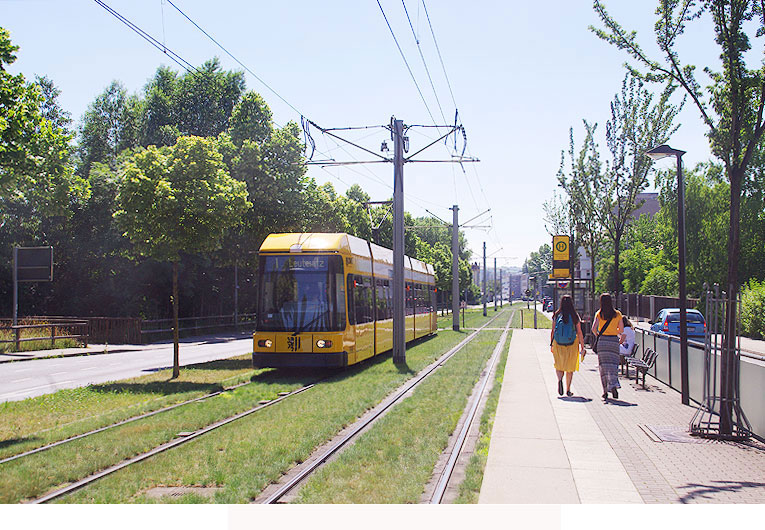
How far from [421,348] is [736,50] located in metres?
18.0

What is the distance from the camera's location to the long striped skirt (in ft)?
41.2

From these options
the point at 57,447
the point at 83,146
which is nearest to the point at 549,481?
the point at 57,447

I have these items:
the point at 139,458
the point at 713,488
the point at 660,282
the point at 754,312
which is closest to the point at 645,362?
the point at 713,488

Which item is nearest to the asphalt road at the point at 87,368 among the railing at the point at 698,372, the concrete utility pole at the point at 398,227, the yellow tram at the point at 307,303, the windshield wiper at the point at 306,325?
the yellow tram at the point at 307,303

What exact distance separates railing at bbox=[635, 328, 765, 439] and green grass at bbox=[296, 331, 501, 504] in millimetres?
3824

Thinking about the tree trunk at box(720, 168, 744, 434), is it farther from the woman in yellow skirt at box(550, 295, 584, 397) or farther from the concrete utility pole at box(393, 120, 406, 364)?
the concrete utility pole at box(393, 120, 406, 364)

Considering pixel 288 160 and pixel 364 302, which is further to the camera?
pixel 288 160

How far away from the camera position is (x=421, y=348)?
1038 inches

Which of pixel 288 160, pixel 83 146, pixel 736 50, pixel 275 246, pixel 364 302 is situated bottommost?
pixel 364 302

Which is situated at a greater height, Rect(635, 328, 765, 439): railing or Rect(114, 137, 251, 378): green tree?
Rect(114, 137, 251, 378): green tree

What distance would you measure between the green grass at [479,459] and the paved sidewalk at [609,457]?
0.09 m

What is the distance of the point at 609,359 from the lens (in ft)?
41.3

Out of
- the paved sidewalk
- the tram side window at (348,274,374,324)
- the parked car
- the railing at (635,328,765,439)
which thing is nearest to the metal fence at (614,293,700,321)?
the parked car
